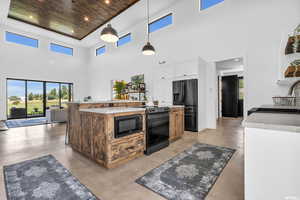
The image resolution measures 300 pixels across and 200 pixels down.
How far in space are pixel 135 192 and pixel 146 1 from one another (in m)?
6.07

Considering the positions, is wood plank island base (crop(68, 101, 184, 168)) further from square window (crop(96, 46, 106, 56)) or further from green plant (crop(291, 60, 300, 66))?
square window (crop(96, 46, 106, 56))

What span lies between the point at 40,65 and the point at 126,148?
898cm

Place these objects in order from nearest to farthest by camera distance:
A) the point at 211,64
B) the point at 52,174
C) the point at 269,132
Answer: the point at 269,132 → the point at 52,174 → the point at 211,64

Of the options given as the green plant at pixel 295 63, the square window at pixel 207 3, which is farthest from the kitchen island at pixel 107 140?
the square window at pixel 207 3

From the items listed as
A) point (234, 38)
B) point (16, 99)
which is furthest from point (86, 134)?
point (16, 99)

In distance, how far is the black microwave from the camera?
223cm

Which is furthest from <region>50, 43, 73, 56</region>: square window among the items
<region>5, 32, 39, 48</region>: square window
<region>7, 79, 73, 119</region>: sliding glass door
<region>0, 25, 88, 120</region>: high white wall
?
<region>7, 79, 73, 119</region>: sliding glass door

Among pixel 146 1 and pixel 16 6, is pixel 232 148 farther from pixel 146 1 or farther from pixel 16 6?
pixel 16 6

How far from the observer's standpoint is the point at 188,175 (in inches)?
78.5

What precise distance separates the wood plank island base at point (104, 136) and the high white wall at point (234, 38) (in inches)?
113

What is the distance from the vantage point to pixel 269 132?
0.91m

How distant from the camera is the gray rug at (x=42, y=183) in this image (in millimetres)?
1583

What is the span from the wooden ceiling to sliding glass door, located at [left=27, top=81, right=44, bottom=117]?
3.42 meters

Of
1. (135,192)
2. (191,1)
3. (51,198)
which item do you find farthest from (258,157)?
(191,1)
